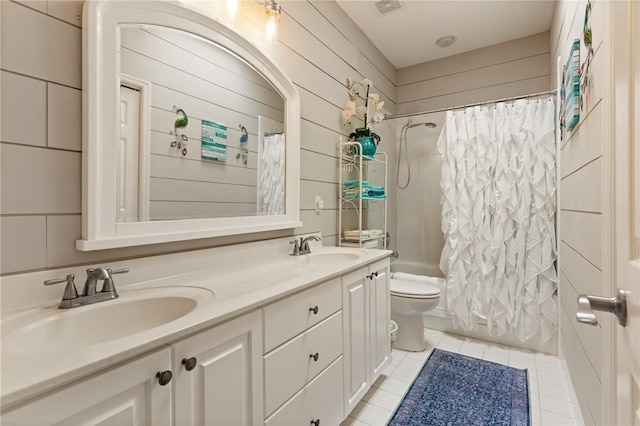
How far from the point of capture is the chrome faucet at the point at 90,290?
3.01ft

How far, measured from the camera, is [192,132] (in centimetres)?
139

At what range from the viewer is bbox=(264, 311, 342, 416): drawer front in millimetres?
1072

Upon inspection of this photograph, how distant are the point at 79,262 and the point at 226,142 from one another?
824 mm

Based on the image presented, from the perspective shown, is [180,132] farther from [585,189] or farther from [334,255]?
[585,189]

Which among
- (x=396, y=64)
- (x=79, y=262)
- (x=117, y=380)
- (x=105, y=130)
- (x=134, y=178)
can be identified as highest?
(x=396, y=64)

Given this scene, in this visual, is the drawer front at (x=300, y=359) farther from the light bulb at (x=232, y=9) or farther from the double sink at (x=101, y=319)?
the light bulb at (x=232, y=9)

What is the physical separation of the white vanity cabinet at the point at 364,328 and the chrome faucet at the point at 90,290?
96 cm

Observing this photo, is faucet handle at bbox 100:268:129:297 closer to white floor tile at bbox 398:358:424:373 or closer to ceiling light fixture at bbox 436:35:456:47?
white floor tile at bbox 398:358:424:373

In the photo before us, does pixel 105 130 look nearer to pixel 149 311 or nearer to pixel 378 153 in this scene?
pixel 149 311

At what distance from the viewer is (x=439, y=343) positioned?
257cm

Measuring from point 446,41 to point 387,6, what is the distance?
2.84 ft

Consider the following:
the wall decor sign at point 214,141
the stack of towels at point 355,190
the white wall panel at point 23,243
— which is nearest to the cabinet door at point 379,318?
the stack of towels at point 355,190

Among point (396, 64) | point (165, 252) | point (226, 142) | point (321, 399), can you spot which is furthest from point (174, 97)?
point (396, 64)

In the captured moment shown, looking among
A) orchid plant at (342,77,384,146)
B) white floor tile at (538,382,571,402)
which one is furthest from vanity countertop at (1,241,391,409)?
white floor tile at (538,382,571,402)
